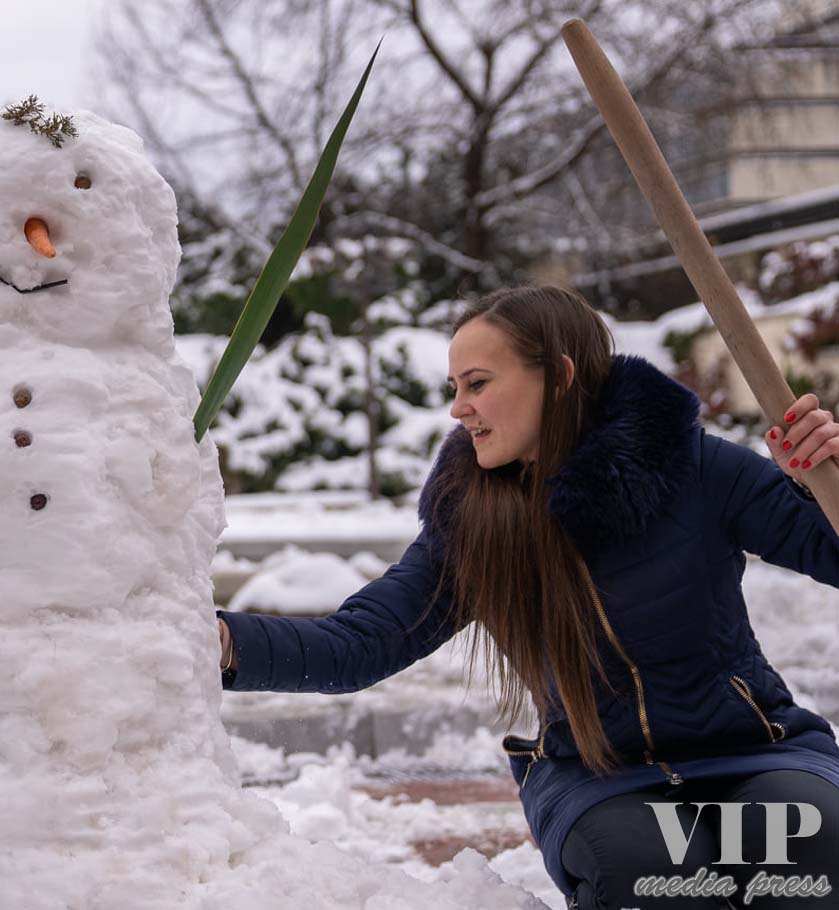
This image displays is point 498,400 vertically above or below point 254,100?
below

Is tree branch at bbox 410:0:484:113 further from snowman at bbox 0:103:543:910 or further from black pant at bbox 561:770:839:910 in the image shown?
black pant at bbox 561:770:839:910

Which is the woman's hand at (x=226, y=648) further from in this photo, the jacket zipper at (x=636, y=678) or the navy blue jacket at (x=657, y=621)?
the jacket zipper at (x=636, y=678)

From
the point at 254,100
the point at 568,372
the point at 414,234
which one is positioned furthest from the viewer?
the point at 414,234

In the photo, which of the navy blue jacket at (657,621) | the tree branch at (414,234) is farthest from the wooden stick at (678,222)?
the tree branch at (414,234)

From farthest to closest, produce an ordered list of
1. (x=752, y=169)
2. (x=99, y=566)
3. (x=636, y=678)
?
(x=752, y=169), (x=636, y=678), (x=99, y=566)

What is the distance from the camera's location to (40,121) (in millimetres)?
1445

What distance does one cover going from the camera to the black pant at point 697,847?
1.65m

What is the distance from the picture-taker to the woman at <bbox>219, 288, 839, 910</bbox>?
5.72ft

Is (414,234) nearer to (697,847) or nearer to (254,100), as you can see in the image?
(254,100)

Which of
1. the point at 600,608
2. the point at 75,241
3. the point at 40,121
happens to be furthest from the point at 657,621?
the point at 40,121

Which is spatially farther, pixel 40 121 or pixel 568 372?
pixel 568 372

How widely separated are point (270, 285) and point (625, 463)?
711 mm

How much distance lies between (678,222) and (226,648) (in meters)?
0.96

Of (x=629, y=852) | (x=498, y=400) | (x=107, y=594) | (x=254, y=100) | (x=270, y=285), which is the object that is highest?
(x=254, y=100)
